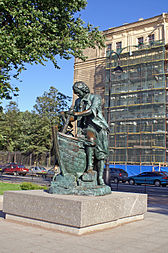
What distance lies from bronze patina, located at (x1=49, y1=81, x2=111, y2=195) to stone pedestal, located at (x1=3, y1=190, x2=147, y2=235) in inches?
22.5

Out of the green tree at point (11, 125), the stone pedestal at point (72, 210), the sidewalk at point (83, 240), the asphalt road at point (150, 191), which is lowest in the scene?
the asphalt road at point (150, 191)

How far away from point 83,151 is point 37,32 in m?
9.29

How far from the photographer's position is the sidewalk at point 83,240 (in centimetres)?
410

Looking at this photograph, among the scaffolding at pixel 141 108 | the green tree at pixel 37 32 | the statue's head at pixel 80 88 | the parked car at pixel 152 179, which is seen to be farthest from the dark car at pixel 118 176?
the statue's head at pixel 80 88

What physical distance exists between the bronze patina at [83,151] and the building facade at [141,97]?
29993 millimetres

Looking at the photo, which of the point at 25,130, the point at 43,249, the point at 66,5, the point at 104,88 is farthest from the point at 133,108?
the point at 43,249

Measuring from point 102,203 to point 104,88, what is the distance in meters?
43.4

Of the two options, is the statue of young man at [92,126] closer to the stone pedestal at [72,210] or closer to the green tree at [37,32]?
the stone pedestal at [72,210]

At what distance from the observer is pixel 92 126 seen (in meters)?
6.89

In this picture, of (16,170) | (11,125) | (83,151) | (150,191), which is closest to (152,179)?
(150,191)

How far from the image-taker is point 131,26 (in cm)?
4647

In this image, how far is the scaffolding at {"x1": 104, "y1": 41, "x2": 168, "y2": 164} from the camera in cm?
3778

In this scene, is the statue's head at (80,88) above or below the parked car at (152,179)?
above

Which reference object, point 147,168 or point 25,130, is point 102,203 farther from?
point 25,130
